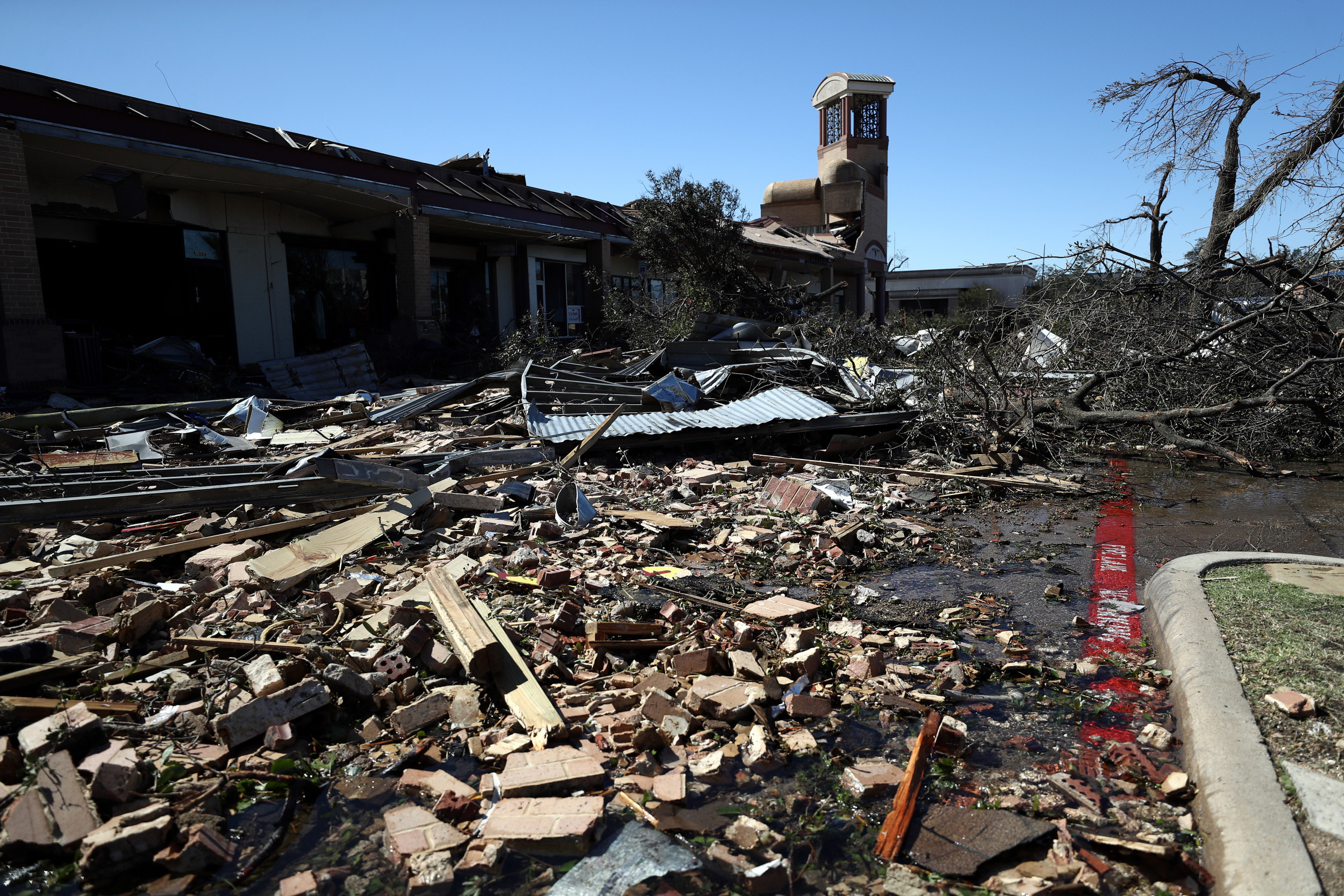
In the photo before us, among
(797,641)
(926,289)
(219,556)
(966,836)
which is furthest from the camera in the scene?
(926,289)

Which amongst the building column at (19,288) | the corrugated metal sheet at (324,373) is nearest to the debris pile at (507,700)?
the building column at (19,288)

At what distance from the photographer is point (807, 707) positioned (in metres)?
3.15

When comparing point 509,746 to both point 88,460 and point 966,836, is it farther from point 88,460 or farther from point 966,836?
point 88,460

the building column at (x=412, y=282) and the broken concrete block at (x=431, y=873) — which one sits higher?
the building column at (x=412, y=282)

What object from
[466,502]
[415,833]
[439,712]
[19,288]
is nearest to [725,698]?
[439,712]

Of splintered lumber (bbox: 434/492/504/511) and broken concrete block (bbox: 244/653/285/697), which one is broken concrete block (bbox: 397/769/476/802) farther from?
splintered lumber (bbox: 434/492/504/511)

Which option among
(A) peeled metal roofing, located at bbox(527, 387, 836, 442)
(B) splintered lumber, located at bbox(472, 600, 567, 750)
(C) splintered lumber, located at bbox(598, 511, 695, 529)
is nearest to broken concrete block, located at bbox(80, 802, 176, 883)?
(B) splintered lumber, located at bbox(472, 600, 567, 750)

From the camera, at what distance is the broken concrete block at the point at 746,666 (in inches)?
131

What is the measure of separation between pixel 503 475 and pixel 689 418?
96.2 inches

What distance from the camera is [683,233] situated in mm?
18578

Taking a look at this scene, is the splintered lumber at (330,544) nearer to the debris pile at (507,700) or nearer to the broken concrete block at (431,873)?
the debris pile at (507,700)

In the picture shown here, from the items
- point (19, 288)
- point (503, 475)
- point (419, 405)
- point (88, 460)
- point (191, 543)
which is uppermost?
point (19, 288)

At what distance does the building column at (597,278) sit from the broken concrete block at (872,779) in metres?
17.4

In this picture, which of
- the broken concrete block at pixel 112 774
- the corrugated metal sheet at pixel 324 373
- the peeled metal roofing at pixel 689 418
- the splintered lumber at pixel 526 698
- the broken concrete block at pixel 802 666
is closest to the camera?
the broken concrete block at pixel 112 774
